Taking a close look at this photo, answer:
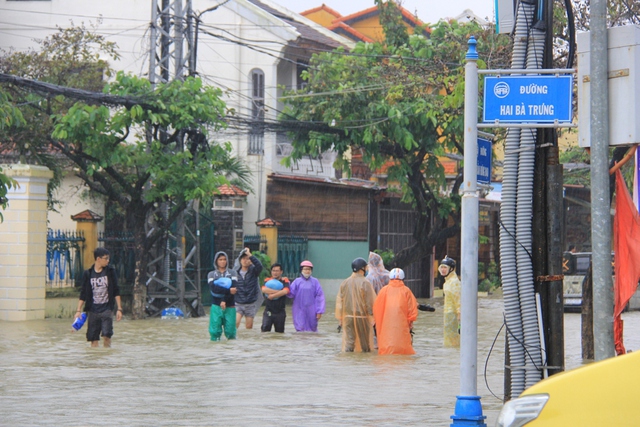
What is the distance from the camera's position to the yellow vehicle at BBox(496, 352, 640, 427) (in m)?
4.84

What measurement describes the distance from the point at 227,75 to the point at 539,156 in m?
25.0

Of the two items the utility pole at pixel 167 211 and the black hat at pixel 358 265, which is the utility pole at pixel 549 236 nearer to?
the black hat at pixel 358 265

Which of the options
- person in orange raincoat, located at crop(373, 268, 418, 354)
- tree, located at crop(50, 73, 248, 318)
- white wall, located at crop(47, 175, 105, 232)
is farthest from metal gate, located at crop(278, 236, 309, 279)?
person in orange raincoat, located at crop(373, 268, 418, 354)

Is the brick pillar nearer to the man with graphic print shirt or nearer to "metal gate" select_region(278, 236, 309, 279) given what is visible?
the man with graphic print shirt

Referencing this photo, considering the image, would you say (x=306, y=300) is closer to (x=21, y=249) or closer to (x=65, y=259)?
(x=21, y=249)

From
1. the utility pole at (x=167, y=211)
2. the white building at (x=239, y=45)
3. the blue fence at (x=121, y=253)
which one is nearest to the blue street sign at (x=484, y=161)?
the utility pole at (x=167, y=211)

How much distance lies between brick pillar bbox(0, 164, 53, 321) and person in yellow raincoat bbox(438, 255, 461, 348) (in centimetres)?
984

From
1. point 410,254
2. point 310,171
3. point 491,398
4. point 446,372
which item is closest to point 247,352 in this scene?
point 446,372

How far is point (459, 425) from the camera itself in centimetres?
816

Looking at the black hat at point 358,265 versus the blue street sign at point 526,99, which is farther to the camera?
the black hat at point 358,265

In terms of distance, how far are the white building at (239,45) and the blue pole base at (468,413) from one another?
23.3m

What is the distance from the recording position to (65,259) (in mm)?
26828

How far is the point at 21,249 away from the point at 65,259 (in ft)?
13.9

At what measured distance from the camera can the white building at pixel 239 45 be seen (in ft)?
106
